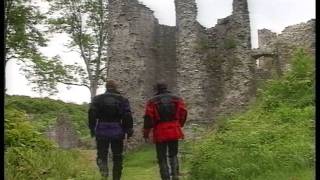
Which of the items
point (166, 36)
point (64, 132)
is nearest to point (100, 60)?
point (64, 132)

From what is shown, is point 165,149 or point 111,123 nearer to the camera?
point 111,123

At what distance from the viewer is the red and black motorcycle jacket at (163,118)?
35.3ft

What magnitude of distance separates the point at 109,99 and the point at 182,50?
48.9ft

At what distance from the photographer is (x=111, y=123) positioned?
35.5ft

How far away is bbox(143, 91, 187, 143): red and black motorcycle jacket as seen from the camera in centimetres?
1077

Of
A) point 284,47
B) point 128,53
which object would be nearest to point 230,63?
point 284,47

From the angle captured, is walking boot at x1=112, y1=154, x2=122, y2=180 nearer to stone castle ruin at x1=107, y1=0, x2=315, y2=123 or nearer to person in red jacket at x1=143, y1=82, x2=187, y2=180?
person in red jacket at x1=143, y1=82, x2=187, y2=180

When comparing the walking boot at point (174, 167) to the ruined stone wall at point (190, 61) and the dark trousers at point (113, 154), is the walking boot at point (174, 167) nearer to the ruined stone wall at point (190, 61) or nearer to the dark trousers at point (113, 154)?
the dark trousers at point (113, 154)

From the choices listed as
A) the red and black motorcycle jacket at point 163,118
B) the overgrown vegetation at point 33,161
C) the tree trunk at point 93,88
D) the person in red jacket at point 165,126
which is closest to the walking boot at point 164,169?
the person in red jacket at point 165,126

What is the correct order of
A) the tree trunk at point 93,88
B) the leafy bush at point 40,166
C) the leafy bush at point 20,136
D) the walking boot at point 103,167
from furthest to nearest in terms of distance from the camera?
the tree trunk at point 93,88 < the leafy bush at point 20,136 < the walking boot at point 103,167 < the leafy bush at point 40,166

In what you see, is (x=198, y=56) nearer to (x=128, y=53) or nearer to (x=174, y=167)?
(x=128, y=53)

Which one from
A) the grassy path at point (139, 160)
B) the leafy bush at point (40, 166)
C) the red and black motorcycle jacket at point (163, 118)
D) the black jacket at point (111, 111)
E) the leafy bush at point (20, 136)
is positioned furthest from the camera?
the grassy path at point (139, 160)

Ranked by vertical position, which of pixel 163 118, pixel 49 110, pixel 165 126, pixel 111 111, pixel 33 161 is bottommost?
pixel 33 161

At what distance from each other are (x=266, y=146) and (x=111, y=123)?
8.80 ft
